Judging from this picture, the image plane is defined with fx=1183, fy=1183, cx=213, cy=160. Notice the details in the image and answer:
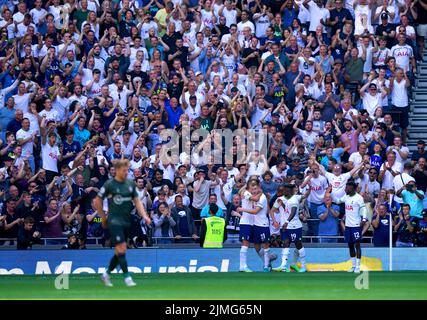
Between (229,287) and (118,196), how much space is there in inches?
139

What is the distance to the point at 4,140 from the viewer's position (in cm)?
3180

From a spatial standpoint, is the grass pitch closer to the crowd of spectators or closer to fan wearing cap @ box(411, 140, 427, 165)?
the crowd of spectators

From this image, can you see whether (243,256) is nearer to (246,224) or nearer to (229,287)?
(246,224)

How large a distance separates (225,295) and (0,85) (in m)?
13.6

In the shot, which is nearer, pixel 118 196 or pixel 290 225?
pixel 118 196

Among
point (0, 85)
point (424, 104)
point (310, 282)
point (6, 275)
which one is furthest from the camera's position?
point (424, 104)

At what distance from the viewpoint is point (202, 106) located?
31.9 meters

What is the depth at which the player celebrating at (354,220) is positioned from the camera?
90.4ft

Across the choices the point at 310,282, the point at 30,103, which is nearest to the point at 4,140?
the point at 30,103

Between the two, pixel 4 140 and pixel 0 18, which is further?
pixel 0 18

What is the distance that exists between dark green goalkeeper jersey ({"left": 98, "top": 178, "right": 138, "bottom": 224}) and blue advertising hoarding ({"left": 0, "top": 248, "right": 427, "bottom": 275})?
7285 mm

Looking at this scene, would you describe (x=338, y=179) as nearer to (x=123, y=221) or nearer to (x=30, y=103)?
(x=30, y=103)

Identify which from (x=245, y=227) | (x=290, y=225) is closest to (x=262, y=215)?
(x=245, y=227)

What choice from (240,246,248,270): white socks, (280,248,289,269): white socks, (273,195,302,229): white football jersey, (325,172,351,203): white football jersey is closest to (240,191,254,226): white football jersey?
(240,246,248,270): white socks
